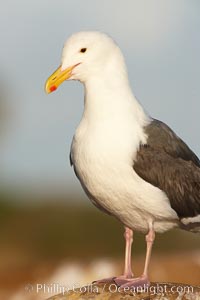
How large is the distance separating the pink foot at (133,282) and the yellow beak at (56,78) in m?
2.33

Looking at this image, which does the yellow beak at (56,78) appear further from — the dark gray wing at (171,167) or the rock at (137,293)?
the rock at (137,293)

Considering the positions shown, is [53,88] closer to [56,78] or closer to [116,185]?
[56,78]

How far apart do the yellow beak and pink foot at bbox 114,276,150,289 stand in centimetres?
233

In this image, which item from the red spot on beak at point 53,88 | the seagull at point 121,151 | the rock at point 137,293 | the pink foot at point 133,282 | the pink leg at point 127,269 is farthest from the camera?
the pink leg at point 127,269

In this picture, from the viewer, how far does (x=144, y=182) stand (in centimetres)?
1588

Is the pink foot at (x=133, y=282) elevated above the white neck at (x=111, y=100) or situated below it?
below

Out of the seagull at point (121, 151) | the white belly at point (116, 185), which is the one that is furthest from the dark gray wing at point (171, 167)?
the white belly at point (116, 185)

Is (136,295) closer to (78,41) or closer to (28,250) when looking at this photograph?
(78,41)

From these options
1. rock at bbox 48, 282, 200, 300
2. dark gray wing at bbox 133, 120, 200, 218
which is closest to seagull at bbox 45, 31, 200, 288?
dark gray wing at bbox 133, 120, 200, 218

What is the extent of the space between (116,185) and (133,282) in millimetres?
1179

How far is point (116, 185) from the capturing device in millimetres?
15531

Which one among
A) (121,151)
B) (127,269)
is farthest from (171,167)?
(127,269)

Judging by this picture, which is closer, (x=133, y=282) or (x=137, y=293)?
(x=137, y=293)

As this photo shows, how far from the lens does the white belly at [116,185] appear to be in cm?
1545
